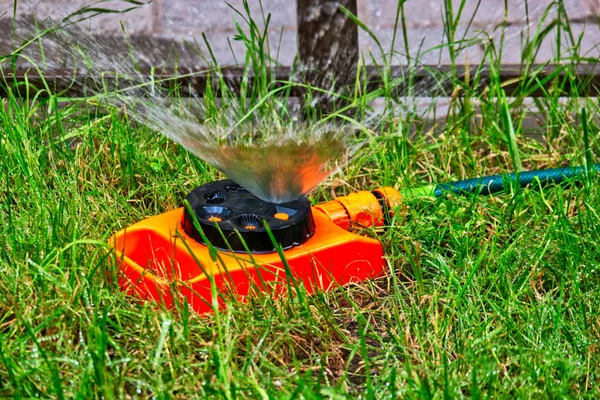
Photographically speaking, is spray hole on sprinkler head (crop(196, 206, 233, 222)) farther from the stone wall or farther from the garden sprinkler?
the stone wall

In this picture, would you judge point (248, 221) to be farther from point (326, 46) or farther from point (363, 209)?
point (326, 46)

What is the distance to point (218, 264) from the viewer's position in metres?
1.71

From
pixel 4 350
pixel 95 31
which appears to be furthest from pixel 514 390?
pixel 95 31

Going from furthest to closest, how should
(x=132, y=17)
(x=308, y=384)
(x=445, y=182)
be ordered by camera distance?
1. (x=132, y=17)
2. (x=445, y=182)
3. (x=308, y=384)

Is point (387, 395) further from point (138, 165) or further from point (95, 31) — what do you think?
point (95, 31)

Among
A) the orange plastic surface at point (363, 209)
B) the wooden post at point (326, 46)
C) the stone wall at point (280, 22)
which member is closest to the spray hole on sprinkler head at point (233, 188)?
the orange plastic surface at point (363, 209)

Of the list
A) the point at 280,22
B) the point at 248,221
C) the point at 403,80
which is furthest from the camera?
the point at 280,22

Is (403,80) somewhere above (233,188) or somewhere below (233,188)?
above

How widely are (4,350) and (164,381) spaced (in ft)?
0.91

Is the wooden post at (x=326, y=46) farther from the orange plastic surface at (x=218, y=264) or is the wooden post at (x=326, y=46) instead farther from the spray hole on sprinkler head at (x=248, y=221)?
the spray hole on sprinkler head at (x=248, y=221)

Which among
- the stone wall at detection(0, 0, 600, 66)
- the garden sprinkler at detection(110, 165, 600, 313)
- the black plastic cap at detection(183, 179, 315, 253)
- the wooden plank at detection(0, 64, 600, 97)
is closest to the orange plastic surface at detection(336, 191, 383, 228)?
the garden sprinkler at detection(110, 165, 600, 313)

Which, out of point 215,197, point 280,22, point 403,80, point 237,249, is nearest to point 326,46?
point 403,80

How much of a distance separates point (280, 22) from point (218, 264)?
4135 millimetres

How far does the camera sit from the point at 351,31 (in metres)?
2.84
